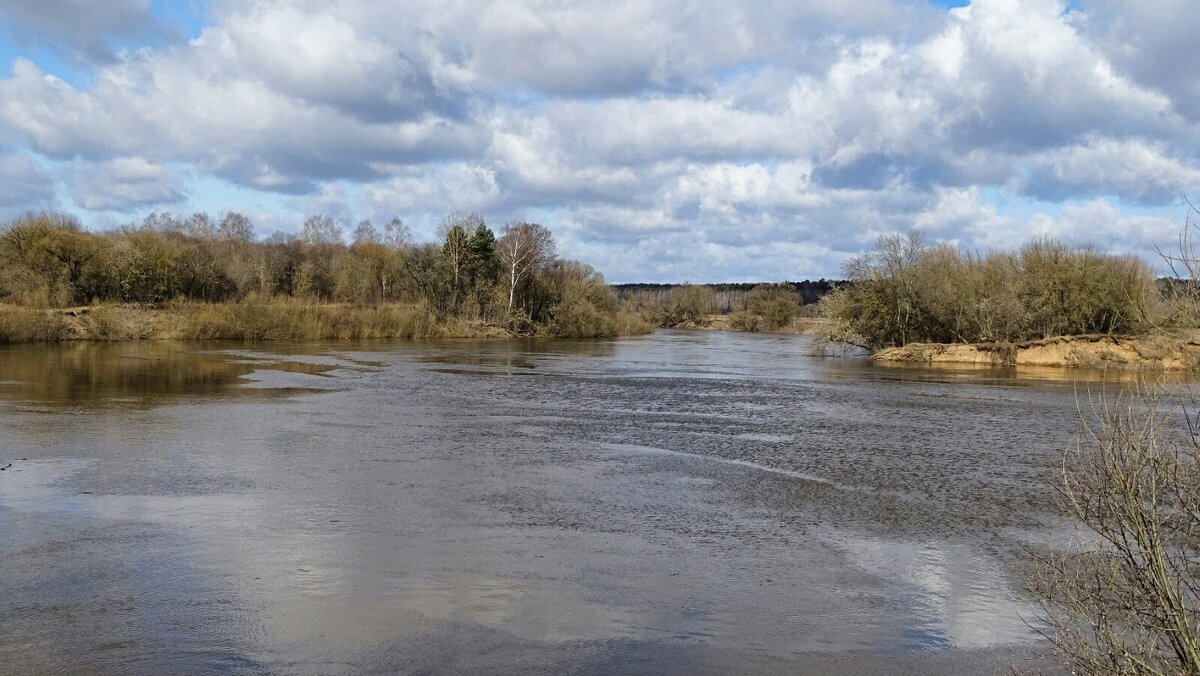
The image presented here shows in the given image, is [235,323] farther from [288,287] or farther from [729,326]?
[729,326]

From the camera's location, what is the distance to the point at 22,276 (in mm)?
54375

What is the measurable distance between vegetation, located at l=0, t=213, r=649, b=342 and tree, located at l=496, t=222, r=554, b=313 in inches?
4.7

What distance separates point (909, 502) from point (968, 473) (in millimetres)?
2899

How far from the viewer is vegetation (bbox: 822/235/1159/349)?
49.3m

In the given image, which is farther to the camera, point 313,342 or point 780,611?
point 313,342

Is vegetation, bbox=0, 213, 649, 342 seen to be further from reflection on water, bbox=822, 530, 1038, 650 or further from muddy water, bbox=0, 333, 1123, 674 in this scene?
reflection on water, bbox=822, 530, 1038, 650

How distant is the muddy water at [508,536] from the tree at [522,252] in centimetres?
5075

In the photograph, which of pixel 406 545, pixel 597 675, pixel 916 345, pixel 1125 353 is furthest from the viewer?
pixel 916 345

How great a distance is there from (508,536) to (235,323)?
50.9 metres

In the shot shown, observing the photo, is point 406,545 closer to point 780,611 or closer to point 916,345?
point 780,611

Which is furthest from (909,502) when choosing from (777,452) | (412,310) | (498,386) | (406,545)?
(412,310)

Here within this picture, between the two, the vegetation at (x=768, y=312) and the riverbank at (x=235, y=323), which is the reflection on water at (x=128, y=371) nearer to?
the riverbank at (x=235, y=323)

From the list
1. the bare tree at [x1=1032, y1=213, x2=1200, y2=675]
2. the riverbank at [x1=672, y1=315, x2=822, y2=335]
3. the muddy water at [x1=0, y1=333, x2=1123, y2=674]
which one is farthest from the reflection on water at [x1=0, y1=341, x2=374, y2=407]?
the riverbank at [x1=672, y1=315, x2=822, y2=335]

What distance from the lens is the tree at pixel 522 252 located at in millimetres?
73812
